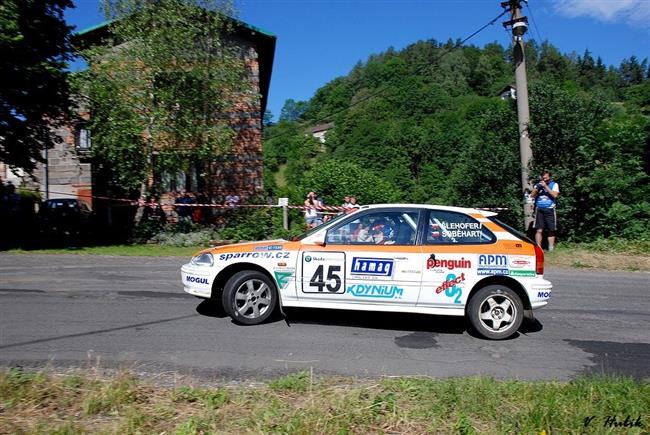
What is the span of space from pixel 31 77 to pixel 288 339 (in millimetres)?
12882

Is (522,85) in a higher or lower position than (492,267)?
higher

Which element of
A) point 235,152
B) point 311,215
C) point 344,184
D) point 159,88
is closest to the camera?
point 311,215

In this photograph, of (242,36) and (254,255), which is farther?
(242,36)

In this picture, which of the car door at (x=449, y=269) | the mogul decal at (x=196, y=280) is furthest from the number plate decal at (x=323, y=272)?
the mogul decal at (x=196, y=280)

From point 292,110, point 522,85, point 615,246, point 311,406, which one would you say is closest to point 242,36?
point 522,85

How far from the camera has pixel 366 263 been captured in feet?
22.5

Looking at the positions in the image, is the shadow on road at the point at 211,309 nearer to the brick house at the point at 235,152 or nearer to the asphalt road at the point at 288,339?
the asphalt road at the point at 288,339

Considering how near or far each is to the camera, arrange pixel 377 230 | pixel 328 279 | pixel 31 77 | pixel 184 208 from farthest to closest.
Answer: pixel 184 208 < pixel 31 77 < pixel 377 230 < pixel 328 279

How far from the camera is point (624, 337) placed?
7160 millimetres

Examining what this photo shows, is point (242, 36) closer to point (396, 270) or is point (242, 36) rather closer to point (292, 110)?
point (396, 270)

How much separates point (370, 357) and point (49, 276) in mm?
7329

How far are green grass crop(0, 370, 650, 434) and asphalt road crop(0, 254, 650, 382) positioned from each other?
0.74m

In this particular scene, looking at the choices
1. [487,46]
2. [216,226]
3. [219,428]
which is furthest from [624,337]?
[487,46]

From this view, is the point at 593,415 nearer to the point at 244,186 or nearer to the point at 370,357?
the point at 370,357
